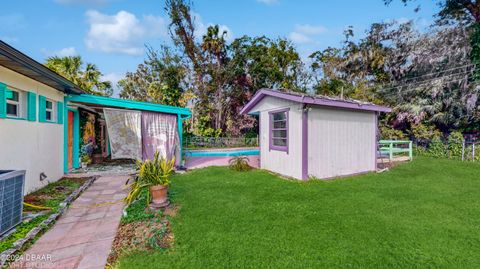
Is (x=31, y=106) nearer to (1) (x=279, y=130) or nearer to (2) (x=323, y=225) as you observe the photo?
(1) (x=279, y=130)

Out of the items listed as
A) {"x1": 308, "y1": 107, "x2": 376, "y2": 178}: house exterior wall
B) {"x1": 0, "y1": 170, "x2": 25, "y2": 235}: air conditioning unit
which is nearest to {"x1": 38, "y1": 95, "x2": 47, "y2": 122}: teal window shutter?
{"x1": 0, "y1": 170, "x2": 25, "y2": 235}: air conditioning unit

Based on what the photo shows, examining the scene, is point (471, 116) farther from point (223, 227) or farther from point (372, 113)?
point (223, 227)

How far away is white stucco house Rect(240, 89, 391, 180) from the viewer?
674 cm

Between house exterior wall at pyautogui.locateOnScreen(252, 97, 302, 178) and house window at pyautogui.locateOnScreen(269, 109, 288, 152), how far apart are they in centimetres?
16

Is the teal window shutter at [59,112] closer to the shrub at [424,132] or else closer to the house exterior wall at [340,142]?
the house exterior wall at [340,142]

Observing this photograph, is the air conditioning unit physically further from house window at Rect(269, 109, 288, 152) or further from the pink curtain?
house window at Rect(269, 109, 288, 152)

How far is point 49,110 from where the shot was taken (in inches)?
266

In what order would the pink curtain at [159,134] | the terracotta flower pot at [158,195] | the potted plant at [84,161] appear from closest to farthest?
the terracotta flower pot at [158,195], the pink curtain at [159,134], the potted plant at [84,161]

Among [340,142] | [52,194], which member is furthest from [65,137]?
[340,142]

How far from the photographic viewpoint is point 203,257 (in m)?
2.82

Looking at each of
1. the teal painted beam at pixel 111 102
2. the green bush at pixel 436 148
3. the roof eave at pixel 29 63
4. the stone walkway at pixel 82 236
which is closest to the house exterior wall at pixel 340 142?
the stone walkway at pixel 82 236

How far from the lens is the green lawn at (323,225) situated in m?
2.76

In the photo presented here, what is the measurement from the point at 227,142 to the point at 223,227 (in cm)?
1608

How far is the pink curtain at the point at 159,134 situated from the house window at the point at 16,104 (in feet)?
10.2
